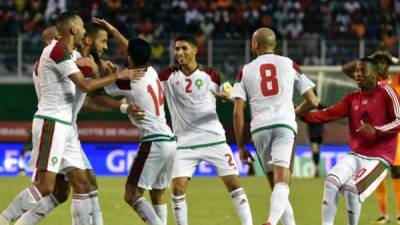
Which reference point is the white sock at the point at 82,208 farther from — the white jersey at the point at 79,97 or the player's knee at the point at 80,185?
the white jersey at the point at 79,97

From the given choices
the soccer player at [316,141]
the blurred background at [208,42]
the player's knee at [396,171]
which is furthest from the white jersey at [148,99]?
the soccer player at [316,141]

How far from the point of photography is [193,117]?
431 inches

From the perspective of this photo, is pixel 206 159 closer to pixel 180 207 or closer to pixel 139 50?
pixel 180 207

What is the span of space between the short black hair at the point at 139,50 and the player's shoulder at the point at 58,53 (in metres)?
0.60

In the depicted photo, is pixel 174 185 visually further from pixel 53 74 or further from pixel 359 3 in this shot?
pixel 359 3

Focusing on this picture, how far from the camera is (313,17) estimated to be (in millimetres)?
28438

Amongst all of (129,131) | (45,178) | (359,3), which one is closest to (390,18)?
(359,3)

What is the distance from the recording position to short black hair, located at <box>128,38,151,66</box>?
32.2 feet

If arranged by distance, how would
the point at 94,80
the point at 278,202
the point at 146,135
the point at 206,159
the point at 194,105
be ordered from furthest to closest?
the point at 206,159 → the point at 194,105 → the point at 146,135 → the point at 278,202 → the point at 94,80

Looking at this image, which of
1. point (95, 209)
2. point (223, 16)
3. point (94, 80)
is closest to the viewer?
point (94, 80)

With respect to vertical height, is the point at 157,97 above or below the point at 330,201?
above

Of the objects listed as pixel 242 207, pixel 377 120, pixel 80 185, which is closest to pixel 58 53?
pixel 80 185

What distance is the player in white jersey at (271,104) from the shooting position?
1030 cm

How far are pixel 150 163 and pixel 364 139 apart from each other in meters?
2.31
